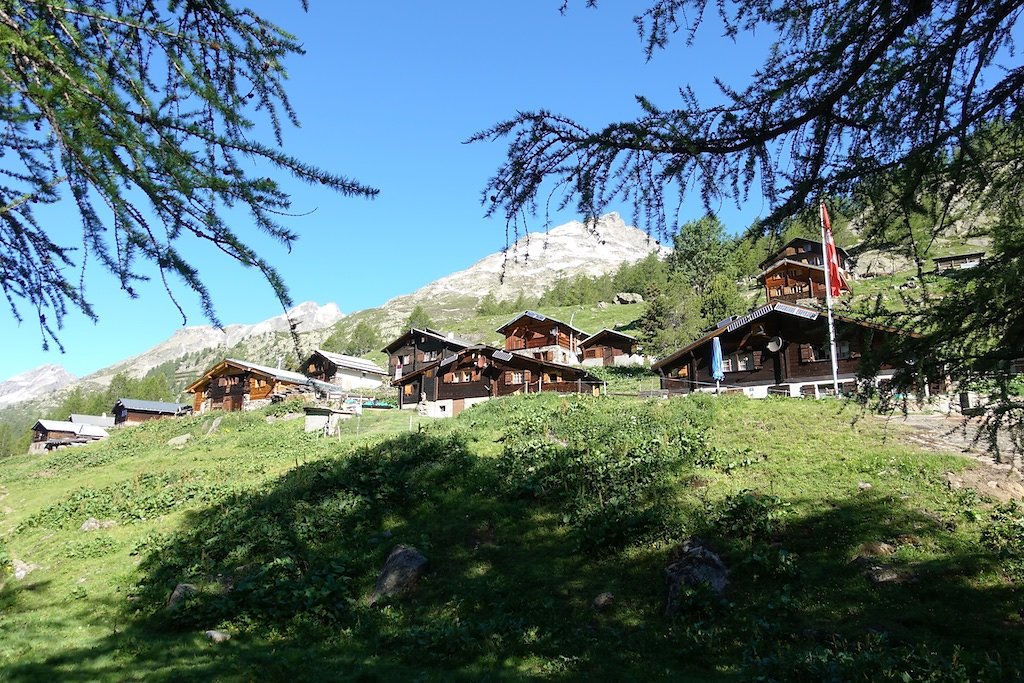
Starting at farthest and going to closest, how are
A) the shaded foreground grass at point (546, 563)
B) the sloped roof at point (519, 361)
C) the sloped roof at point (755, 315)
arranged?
the sloped roof at point (519, 361)
the sloped roof at point (755, 315)
the shaded foreground grass at point (546, 563)

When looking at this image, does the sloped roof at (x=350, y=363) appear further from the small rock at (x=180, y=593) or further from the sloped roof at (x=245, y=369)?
the small rock at (x=180, y=593)

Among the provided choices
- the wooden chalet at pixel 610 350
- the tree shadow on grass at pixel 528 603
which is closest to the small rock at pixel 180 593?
the tree shadow on grass at pixel 528 603

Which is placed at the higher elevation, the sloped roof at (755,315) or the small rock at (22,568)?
the sloped roof at (755,315)

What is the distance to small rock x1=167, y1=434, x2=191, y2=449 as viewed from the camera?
3666 cm

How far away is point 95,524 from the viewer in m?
19.0

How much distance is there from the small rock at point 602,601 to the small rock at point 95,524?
1670cm

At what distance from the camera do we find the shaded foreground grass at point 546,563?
8672 mm

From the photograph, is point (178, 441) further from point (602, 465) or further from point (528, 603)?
point (528, 603)

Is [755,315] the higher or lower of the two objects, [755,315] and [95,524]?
the higher

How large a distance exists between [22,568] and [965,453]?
27498 mm

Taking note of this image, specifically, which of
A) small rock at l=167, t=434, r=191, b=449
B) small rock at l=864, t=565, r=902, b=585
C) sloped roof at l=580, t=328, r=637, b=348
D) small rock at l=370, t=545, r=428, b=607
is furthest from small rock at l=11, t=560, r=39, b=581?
sloped roof at l=580, t=328, r=637, b=348

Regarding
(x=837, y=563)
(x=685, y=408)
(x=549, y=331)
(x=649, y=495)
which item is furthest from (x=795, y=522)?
(x=549, y=331)

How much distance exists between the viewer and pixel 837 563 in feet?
36.4

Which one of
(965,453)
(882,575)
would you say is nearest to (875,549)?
(882,575)
